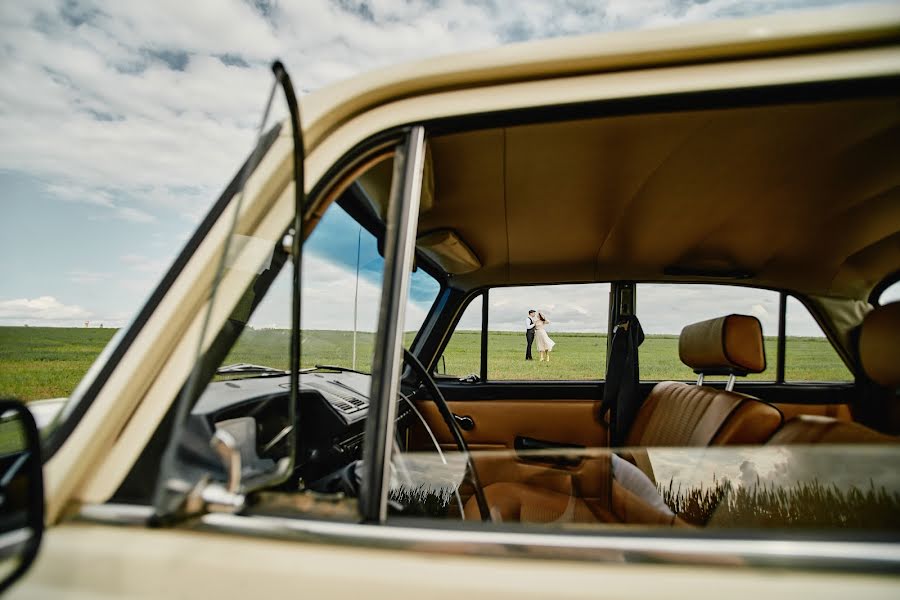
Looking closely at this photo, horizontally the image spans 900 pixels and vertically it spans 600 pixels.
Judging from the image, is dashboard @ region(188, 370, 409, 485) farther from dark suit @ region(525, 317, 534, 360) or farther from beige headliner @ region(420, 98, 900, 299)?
dark suit @ region(525, 317, 534, 360)

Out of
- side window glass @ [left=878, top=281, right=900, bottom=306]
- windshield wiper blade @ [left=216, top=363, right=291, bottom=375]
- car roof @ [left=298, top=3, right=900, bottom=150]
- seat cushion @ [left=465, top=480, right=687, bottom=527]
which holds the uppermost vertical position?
car roof @ [left=298, top=3, right=900, bottom=150]

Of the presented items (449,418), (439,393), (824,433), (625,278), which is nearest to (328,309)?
(439,393)

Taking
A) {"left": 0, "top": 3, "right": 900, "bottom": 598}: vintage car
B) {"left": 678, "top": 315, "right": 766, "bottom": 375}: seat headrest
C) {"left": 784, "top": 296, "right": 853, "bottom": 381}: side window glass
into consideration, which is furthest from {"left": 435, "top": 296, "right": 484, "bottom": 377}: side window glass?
{"left": 784, "top": 296, "right": 853, "bottom": 381}: side window glass

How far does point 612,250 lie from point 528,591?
2543mm

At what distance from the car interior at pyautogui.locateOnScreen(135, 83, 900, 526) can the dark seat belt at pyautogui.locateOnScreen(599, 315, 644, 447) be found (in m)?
0.01

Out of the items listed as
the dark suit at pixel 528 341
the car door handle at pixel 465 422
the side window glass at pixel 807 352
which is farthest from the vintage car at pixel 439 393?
the dark suit at pixel 528 341

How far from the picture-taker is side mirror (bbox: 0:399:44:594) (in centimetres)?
70

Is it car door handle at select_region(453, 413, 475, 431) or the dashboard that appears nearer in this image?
the dashboard

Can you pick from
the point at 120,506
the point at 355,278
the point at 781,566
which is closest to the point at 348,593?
the point at 120,506

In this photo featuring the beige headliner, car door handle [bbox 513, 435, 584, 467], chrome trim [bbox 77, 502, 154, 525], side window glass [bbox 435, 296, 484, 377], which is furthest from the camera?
side window glass [bbox 435, 296, 484, 377]

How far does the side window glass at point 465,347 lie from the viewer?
11.5 feet

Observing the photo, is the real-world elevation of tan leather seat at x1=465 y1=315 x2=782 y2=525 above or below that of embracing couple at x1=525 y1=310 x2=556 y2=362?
below

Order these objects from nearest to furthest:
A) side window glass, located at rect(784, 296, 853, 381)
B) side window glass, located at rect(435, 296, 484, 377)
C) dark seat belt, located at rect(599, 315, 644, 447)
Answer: dark seat belt, located at rect(599, 315, 644, 447) → side window glass, located at rect(784, 296, 853, 381) → side window glass, located at rect(435, 296, 484, 377)

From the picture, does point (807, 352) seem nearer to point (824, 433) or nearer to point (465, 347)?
point (824, 433)
